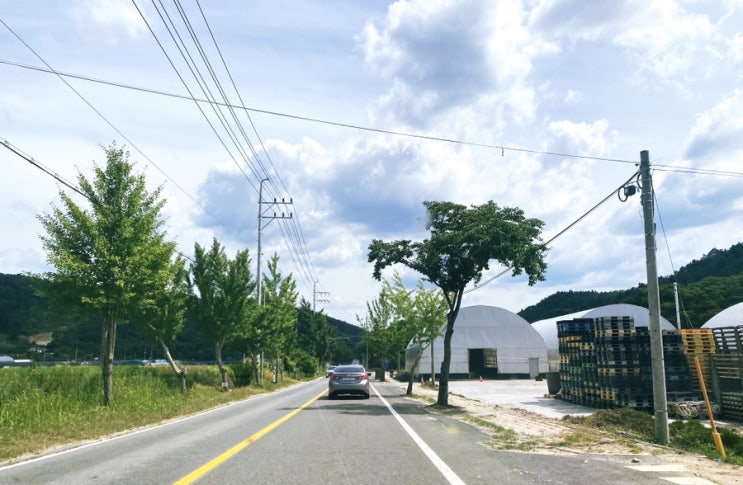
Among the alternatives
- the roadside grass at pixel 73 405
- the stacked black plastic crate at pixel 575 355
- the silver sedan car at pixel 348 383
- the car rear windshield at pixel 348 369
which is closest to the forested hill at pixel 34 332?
the car rear windshield at pixel 348 369

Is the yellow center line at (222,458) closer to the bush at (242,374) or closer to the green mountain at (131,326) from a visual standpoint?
the bush at (242,374)

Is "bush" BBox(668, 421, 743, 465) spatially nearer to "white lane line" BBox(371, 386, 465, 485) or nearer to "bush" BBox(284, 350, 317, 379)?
"white lane line" BBox(371, 386, 465, 485)

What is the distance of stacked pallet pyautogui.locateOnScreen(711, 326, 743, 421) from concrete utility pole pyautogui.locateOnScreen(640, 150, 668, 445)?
564 centimetres

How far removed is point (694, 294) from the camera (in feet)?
223

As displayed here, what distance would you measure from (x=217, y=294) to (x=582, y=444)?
25132 millimetres

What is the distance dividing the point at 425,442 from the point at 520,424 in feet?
17.2

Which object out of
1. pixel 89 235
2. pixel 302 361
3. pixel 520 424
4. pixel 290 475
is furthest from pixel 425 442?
pixel 302 361

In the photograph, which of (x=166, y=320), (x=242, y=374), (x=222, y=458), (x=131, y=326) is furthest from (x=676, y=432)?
(x=131, y=326)

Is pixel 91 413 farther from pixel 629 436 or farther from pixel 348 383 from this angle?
pixel 629 436

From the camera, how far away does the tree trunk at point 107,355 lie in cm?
1869

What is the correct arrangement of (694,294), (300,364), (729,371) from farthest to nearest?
(300,364)
(694,294)
(729,371)

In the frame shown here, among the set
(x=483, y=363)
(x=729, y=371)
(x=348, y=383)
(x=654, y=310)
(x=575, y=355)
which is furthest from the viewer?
(x=483, y=363)

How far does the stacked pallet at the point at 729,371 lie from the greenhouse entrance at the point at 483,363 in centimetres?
3911

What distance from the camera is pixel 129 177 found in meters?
19.6
